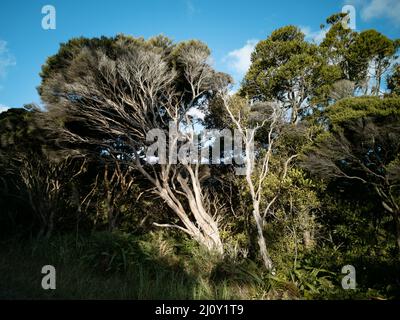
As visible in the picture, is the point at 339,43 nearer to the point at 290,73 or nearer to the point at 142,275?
the point at 290,73

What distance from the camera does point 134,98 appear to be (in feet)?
29.8

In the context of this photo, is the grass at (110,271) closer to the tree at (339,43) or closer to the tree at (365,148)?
the tree at (365,148)

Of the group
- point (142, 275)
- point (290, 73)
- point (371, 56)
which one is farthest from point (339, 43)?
point (142, 275)

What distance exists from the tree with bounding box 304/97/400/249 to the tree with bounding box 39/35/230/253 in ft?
11.9

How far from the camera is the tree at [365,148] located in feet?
25.3

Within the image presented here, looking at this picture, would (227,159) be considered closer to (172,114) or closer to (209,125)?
(209,125)

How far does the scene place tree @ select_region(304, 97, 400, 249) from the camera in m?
7.72

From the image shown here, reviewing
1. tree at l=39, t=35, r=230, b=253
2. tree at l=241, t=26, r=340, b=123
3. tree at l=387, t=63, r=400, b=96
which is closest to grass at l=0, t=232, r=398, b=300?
tree at l=39, t=35, r=230, b=253

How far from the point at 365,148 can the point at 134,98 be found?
276 inches

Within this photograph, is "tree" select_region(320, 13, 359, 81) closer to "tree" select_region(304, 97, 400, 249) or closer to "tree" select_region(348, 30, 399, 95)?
"tree" select_region(348, 30, 399, 95)

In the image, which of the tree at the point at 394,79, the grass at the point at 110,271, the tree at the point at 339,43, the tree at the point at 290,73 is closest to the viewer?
the grass at the point at 110,271

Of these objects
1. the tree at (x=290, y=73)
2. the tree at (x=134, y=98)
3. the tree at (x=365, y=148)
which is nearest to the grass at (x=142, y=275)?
the tree at (x=134, y=98)

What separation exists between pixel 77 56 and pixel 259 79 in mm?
6716

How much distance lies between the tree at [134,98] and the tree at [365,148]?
363cm
